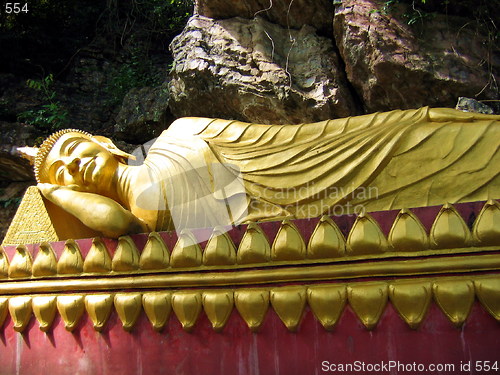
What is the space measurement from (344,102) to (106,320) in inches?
106

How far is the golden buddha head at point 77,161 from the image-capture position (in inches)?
108

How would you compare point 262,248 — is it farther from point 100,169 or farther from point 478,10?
point 478,10

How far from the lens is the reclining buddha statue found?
7.02 feet

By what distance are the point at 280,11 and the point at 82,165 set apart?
2488 mm

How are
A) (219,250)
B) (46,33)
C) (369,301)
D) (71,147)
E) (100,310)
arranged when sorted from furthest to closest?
(46,33), (71,147), (100,310), (219,250), (369,301)

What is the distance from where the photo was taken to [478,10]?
405 centimetres

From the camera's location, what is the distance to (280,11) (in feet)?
15.0

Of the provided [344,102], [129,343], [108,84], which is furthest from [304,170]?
[108,84]

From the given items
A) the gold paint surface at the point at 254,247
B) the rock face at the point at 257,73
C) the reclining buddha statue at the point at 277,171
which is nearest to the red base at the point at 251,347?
the gold paint surface at the point at 254,247

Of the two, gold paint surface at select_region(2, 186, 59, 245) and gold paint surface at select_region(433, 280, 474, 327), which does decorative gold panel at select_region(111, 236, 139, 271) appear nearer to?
gold paint surface at select_region(2, 186, 59, 245)

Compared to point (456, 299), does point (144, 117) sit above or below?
above

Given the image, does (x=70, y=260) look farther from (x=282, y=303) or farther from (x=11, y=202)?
(x=11, y=202)

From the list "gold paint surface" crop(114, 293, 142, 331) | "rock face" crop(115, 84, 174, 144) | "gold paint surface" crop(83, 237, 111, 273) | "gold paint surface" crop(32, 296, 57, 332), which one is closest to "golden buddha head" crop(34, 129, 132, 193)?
"gold paint surface" crop(83, 237, 111, 273)

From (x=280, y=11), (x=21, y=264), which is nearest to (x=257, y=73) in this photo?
(x=280, y=11)
